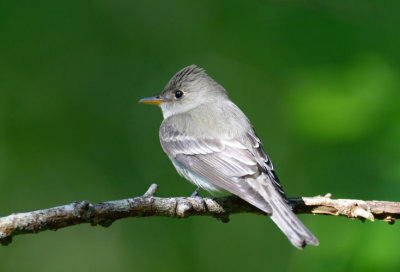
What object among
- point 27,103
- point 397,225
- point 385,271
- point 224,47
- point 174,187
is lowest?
point 385,271

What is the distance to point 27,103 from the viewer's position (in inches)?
274

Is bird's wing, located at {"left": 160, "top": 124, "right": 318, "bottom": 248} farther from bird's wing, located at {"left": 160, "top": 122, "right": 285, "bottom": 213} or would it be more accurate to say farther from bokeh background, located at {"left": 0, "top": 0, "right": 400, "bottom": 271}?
bokeh background, located at {"left": 0, "top": 0, "right": 400, "bottom": 271}

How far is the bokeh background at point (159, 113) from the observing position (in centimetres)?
521

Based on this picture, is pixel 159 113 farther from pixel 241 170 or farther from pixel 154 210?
pixel 154 210

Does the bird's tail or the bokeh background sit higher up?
the bokeh background

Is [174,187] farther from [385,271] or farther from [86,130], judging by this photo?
[385,271]

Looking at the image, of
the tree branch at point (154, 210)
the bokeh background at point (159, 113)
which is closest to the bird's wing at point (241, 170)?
the tree branch at point (154, 210)

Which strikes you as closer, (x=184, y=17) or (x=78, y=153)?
(x=78, y=153)

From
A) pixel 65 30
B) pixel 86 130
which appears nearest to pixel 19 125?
pixel 86 130

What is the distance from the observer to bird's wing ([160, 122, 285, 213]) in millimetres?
4059

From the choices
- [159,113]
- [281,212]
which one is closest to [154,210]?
[281,212]

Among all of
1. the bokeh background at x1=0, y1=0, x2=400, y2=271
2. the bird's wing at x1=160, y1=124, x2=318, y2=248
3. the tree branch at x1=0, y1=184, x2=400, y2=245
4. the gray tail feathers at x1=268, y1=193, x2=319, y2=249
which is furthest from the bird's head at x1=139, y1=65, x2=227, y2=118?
the gray tail feathers at x1=268, y1=193, x2=319, y2=249

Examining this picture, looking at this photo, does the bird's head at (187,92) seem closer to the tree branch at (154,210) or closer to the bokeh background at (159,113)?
the bokeh background at (159,113)

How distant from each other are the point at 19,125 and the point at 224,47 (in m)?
3.77
